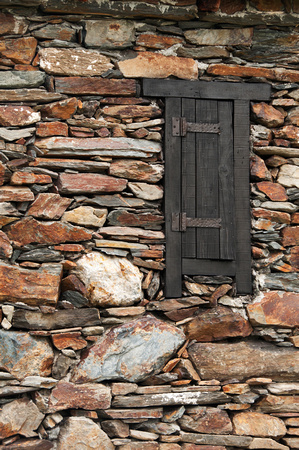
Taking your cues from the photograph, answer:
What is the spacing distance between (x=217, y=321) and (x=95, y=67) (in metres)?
2.07

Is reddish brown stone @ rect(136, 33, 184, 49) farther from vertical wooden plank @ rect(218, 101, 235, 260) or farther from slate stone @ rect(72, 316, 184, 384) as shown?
slate stone @ rect(72, 316, 184, 384)

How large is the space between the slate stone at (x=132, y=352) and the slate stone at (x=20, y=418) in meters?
0.33

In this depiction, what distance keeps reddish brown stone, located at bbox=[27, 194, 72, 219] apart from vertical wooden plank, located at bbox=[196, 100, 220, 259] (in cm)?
103

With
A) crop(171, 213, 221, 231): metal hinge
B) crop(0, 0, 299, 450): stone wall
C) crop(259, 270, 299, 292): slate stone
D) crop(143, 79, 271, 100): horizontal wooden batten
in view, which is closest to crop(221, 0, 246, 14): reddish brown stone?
crop(0, 0, 299, 450): stone wall

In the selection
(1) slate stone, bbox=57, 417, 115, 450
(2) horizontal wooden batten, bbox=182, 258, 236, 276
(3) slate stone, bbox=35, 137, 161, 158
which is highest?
(3) slate stone, bbox=35, 137, 161, 158

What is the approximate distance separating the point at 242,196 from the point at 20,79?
1841mm

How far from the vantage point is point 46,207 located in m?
4.21

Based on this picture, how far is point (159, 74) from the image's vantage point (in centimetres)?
450

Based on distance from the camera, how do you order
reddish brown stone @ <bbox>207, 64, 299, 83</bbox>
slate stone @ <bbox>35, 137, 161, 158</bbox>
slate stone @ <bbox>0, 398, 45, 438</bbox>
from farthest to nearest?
reddish brown stone @ <bbox>207, 64, 299, 83</bbox>
slate stone @ <bbox>35, 137, 161, 158</bbox>
slate stone @ <bbox>0, 398, 45, 438</bbox>

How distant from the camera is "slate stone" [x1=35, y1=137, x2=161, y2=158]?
428 centimetres

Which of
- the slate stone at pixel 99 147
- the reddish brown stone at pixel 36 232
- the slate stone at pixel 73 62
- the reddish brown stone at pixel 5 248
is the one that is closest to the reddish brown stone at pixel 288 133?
the slate stone at pixel 99 147

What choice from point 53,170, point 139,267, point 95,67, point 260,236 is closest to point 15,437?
point 139,267

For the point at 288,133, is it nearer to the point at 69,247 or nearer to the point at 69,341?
the point at 69,247

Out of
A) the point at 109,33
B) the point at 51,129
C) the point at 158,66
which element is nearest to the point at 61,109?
the point at 51,129
